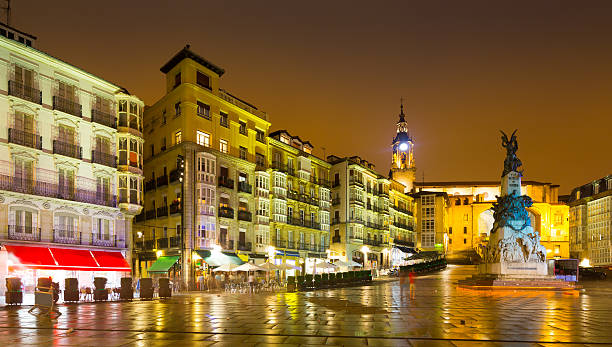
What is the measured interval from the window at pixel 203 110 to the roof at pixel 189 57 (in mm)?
4007

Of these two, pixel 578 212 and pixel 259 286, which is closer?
pixel 259 286

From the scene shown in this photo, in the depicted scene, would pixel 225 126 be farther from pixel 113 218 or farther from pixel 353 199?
pixel 353 199

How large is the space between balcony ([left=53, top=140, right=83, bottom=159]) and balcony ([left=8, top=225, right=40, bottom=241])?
5645 mm

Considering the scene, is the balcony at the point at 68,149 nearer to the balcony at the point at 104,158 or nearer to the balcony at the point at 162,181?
the balcony at the point at 104,158

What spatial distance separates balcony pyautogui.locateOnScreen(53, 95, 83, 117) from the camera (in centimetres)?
3425

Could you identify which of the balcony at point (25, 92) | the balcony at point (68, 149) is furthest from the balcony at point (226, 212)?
the balcony at point (25, 92)

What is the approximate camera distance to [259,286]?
37344 mm

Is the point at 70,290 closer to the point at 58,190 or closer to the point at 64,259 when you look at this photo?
the point at 64,259

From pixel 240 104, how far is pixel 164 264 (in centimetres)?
1826

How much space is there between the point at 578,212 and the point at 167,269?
6879 cm

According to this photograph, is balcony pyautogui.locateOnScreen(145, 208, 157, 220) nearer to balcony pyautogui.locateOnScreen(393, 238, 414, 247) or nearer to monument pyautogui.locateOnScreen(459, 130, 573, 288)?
monument pyautogui.locateOnScreen(459, 130, 573, 288)

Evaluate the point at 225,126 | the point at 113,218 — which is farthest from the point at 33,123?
the point at 225,126

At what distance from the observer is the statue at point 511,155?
1427 inches

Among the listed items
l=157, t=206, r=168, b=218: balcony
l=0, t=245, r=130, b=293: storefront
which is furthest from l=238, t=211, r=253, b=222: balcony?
l=0, t=245, r=130, b=293: storefront
